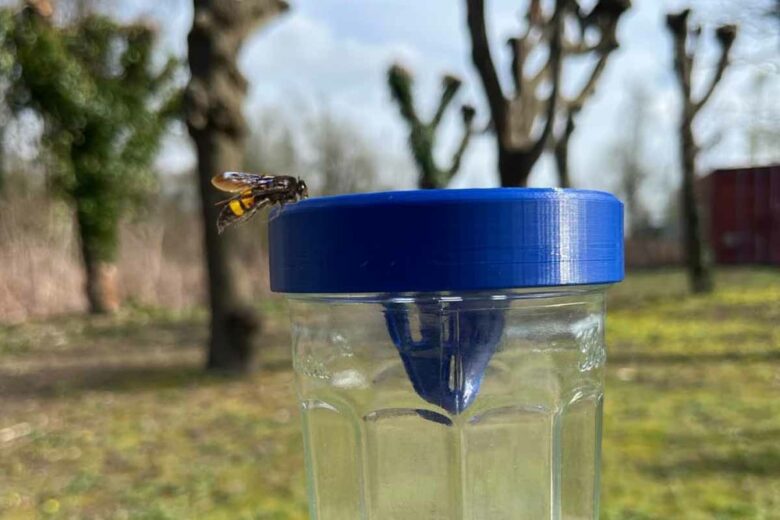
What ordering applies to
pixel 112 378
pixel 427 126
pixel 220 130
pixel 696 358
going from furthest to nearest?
pixel 112 378, pixel 696 358, pixel 220 130, pixel 427 126

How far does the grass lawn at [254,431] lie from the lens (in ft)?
9.56

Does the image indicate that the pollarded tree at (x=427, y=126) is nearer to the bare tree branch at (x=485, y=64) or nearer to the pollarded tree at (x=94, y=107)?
the bare tree branch at (x=485, y=64)

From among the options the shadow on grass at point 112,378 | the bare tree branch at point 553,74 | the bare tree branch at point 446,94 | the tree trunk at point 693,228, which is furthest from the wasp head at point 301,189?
the tree trunk at point 693,228

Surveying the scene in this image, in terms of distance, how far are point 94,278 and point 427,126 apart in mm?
8916

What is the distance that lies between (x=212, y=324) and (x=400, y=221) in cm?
476

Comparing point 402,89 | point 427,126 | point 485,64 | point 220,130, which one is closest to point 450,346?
point 427,126

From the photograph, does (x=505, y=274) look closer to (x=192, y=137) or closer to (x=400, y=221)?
(x=400, y=221)

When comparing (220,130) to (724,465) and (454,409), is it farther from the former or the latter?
(454,409)

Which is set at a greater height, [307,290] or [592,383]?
[307,290]

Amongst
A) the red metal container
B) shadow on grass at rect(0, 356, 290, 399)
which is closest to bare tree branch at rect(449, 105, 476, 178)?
shadow on grass at rect(0, 356, 290, 399)

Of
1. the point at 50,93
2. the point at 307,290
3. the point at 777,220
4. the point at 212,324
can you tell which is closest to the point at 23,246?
the point at 50,93

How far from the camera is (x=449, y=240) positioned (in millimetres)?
858

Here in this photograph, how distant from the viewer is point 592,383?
1137 millimetres

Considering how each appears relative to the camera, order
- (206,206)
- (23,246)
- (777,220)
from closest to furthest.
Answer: (206,206) < (23,246) < (777,220)
